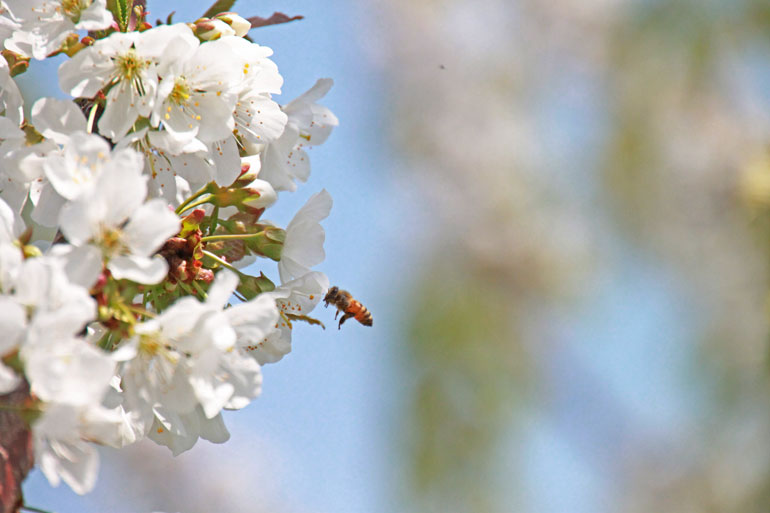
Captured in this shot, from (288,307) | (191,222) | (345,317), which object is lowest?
(345,317)

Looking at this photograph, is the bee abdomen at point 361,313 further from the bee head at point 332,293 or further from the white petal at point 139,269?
the white petal at point 139,269

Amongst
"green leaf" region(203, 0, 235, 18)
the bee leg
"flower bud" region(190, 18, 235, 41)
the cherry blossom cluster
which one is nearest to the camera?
the cherry blossom cluster

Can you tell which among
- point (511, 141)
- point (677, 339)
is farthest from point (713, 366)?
point (511, 141)

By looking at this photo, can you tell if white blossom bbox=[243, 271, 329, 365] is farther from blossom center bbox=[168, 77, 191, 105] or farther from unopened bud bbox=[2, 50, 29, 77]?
unopened bud bbox=[2, 50, 29, 77]

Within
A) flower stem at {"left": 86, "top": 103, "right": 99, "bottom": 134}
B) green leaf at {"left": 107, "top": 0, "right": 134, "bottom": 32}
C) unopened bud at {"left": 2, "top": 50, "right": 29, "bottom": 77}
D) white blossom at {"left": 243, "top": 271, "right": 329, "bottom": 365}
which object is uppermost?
green leaf at {"left": 107, "top": 0, "right": 134, "bottom": 32}

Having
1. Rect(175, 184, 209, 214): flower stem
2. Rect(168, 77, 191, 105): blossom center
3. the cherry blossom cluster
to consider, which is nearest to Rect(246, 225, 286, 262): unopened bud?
the cherry blossom cluster

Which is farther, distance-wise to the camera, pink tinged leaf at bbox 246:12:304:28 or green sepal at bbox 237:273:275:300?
pink tinged leaf at bbox 246:12:304:28

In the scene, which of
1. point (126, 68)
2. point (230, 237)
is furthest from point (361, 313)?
point (126, 68)

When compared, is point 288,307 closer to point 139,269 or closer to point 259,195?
point 259,195
